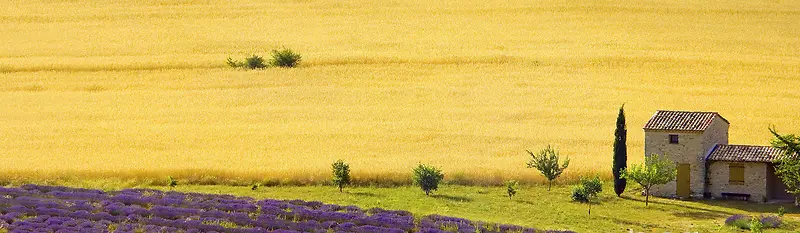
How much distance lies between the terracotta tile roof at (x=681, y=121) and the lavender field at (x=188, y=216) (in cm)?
1673

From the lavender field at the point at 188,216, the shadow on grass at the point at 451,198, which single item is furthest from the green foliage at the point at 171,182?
the lavender field at the point at 188,216

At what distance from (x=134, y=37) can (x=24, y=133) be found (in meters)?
26.0

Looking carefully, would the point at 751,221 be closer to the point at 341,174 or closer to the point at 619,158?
the point at 619,158

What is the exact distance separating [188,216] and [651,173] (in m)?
20.7

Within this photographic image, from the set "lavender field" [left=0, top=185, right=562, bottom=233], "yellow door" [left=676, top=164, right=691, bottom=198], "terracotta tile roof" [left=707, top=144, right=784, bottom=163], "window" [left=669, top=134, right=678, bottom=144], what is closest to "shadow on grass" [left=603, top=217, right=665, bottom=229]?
"lavender field" [left=0, top=185, right=562, bottom=233]

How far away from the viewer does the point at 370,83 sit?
85562mm

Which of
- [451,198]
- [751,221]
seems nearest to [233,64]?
[451,198]

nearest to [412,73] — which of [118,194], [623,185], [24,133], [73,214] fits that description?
[24,133]

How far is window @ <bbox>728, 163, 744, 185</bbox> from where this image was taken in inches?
2351

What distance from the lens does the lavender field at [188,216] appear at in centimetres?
4112

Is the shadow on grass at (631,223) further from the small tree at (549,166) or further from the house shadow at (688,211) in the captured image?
the small tree at (549,166)

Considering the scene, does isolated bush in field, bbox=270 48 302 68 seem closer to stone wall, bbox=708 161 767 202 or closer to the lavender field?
stone wall, bbox=708 161 767 202

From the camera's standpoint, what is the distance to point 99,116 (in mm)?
78562

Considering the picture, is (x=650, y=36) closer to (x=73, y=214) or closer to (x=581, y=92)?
(x=581, y=92)
